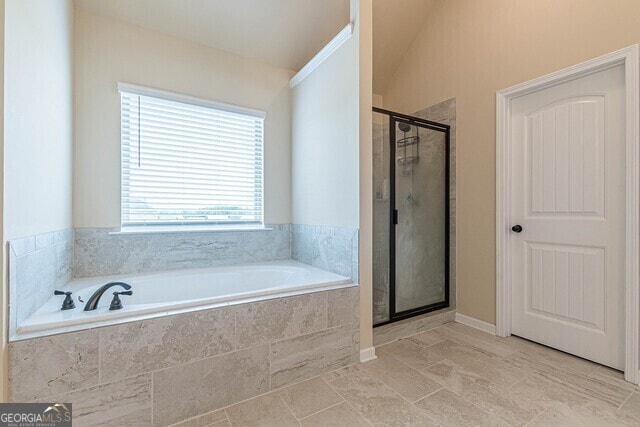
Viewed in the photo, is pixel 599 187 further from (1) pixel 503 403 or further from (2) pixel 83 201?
(2) pixel 83 201

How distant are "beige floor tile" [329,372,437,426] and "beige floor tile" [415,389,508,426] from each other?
6cm

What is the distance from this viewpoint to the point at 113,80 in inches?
84.9

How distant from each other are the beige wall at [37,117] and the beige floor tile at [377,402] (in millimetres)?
1755

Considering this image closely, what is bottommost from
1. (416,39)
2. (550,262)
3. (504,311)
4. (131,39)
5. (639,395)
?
(639,395)

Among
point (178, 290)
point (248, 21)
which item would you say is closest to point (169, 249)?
point (178, 290)

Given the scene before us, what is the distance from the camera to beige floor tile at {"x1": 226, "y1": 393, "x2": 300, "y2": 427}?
142 centimetres

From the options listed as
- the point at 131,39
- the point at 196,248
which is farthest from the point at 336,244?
the point at 131,39

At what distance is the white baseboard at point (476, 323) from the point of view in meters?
2.46

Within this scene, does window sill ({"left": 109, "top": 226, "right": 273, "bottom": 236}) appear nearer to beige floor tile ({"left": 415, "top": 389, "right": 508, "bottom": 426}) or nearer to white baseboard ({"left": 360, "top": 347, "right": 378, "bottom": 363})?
white baseboard ({"left": 360, "top": 347, "right": 378, "bottom": 363})

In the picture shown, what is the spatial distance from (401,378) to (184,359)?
1283 mm

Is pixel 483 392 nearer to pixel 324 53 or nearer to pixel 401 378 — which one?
pixel 401 378

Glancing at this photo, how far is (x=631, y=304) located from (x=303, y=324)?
2001mm

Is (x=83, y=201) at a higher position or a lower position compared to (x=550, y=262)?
higher

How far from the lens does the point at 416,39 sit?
3.11m
